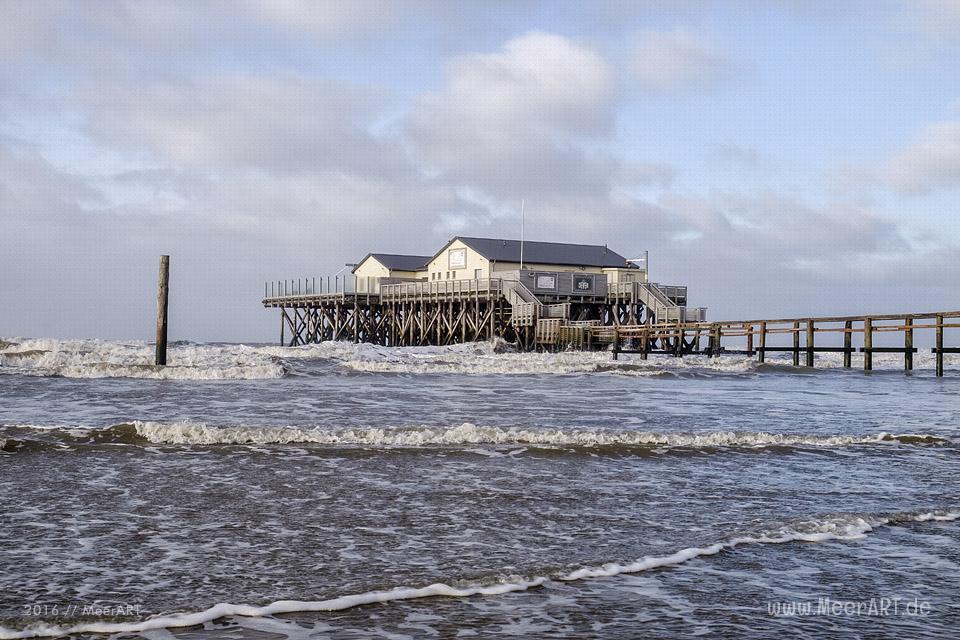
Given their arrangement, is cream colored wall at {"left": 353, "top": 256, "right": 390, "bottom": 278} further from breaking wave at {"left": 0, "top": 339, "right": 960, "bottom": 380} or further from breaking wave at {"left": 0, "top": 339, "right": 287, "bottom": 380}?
breaking wave at {"left": 0, "top": 339, "right": 287, "bottom": 380}

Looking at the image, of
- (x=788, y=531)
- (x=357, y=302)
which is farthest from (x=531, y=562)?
(x=357, y=302)

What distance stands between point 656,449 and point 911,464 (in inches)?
101

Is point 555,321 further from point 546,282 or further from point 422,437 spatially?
point 422,437

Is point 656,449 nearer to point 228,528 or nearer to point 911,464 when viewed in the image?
point 911,464

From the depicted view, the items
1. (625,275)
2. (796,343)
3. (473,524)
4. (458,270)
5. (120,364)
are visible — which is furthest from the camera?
(458,270)

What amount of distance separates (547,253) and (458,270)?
19.7 ft

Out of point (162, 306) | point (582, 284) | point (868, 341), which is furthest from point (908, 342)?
point (162, 306)

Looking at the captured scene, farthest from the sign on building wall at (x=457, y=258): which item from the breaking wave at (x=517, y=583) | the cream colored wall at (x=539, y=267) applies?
the breaking wave at (x=517, y=583)

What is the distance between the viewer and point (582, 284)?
46.8 m

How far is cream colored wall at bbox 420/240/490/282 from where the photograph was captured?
167ft

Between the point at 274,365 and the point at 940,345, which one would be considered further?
the point at 940,345

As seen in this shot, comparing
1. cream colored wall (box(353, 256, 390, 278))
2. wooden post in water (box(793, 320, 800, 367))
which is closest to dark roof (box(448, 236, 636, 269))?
cream colored wall (box(353, 256, 390, 278))

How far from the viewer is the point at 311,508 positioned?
5949mm

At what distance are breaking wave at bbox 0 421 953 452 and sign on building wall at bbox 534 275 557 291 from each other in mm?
35467
